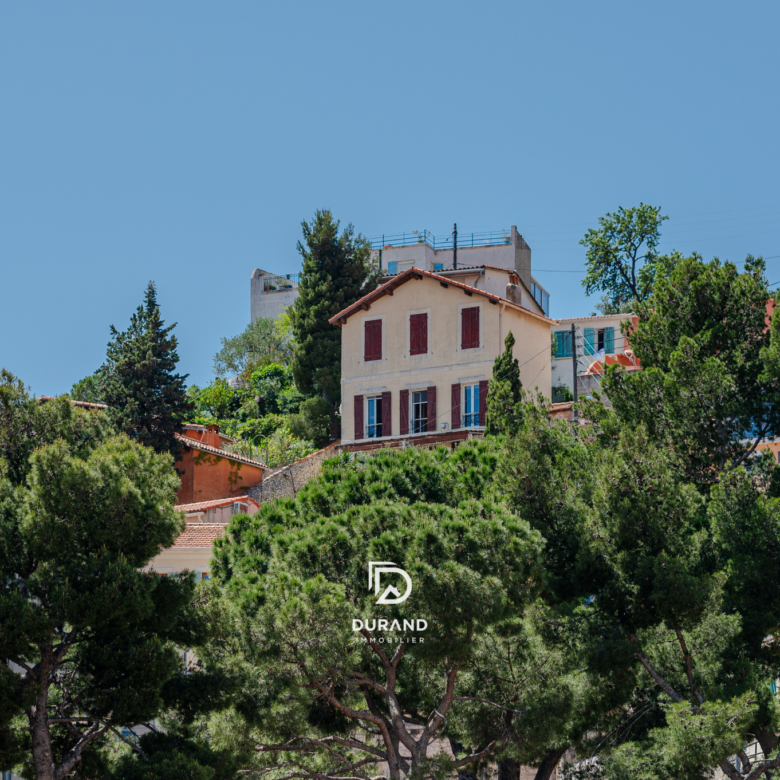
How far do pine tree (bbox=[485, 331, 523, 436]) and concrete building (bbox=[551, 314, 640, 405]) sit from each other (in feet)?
34.0

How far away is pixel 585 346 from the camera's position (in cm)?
5500

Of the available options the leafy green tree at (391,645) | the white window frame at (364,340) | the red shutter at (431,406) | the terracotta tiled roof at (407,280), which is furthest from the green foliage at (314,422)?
the leafy green tree at (391,645)

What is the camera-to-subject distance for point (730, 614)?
66.0ft

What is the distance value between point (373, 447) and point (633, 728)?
21144 millimetres

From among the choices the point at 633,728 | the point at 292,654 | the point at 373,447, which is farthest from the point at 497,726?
the point at 373,447

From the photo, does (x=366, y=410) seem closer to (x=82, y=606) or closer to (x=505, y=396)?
(x=505, y=396)

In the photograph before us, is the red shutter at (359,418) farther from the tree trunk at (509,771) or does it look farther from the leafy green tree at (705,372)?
the tree trunk at (509,771)

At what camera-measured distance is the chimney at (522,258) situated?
61156mm

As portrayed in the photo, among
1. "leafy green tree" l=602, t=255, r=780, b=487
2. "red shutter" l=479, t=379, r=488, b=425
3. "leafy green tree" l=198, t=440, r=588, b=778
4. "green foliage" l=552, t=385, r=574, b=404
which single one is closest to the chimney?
"green foliage" l=552, t=385, r=574, b=404

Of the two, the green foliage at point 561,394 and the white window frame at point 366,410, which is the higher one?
the green foliage at point 561,394

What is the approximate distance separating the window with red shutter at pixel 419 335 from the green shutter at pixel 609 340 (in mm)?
14324

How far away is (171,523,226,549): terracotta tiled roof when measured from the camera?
108 ft

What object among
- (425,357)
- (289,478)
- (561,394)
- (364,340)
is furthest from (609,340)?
(289,478)

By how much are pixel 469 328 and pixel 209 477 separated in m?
11.7
